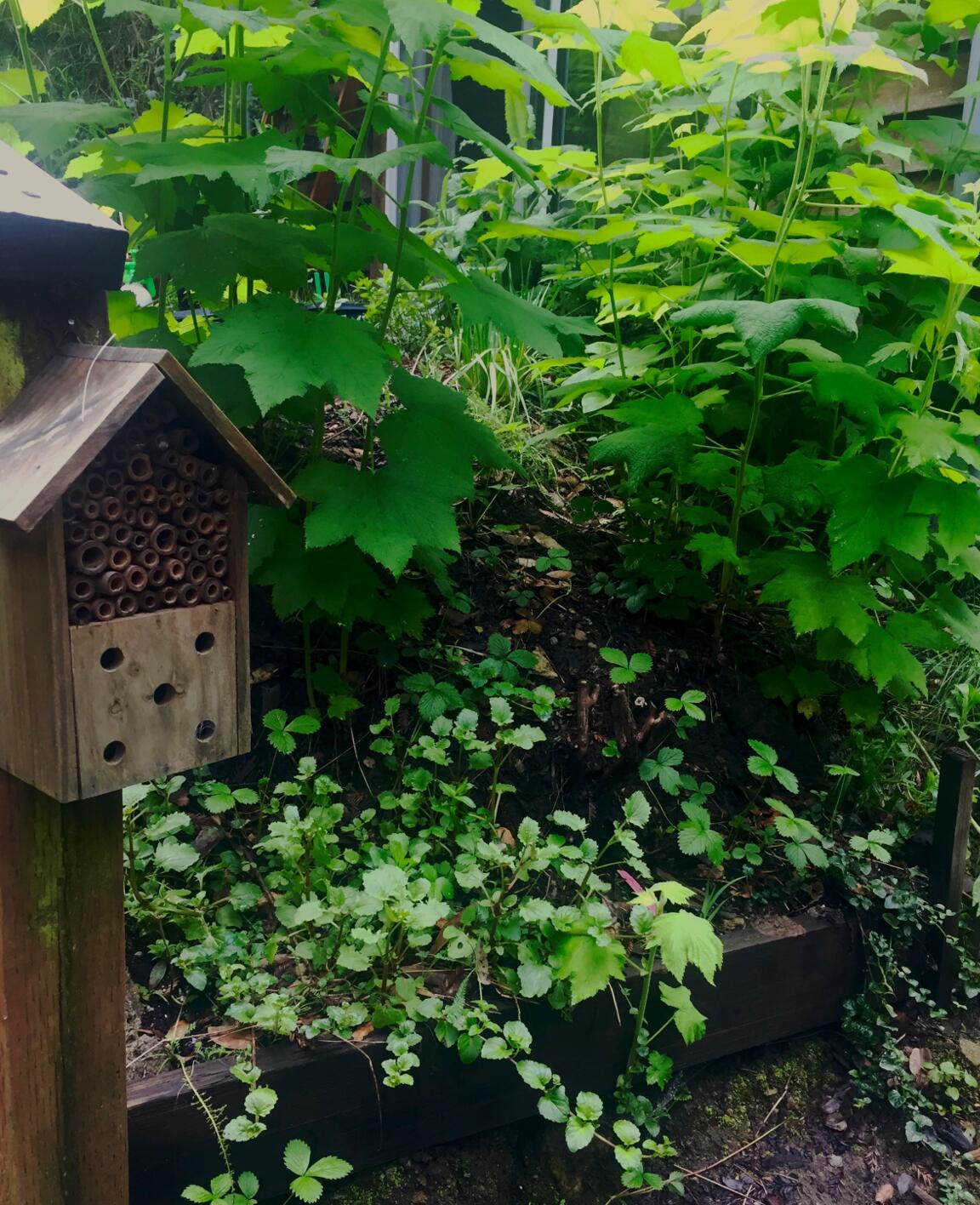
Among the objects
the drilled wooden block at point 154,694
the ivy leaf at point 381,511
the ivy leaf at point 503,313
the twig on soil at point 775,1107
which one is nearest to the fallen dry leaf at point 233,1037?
the drilled wooden block at point 154,694

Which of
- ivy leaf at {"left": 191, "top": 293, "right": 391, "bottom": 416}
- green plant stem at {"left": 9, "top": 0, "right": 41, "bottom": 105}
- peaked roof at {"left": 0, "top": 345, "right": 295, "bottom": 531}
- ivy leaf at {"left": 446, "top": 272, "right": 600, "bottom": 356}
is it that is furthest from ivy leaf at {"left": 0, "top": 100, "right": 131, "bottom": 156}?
peaked roof at {"left": 0, "top": 345, "right": 295, "bottom": 531}

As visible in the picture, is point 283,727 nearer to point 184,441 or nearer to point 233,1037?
point 233,1037

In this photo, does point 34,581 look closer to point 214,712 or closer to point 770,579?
point 214,712

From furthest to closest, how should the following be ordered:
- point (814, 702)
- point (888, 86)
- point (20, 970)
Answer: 1. point (888, 86)
2. point (814, 702)
3. point (20, 970)

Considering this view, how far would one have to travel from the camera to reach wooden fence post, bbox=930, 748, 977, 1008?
2037mm

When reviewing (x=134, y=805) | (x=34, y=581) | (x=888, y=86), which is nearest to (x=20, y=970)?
(x=34, y=581)

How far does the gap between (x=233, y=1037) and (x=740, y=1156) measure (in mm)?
1047

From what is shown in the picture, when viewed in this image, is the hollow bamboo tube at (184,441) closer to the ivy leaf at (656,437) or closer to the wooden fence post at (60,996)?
the wooden fence post at (60,996)

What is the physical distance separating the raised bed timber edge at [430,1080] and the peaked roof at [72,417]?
0.97m

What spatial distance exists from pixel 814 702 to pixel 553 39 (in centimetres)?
170

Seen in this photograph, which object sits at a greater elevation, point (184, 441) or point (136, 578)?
point (184, 441)

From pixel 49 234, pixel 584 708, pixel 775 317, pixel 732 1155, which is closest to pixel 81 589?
pixel 49 234

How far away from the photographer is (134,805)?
1640 mm

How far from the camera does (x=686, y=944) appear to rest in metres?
1.43
